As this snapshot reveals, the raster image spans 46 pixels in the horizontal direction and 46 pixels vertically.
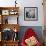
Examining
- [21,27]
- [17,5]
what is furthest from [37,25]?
[17,5]

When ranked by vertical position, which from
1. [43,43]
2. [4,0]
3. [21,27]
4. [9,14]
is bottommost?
[43,43]

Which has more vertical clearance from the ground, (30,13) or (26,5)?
(26,5)

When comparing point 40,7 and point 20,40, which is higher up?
point 40,7

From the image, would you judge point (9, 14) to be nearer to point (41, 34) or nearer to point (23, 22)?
point (23, 22)

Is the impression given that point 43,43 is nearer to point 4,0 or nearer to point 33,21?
point 33,21

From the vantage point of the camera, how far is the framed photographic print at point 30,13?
5898 millimetres

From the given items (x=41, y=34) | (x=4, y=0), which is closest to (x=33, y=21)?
A: (x=41, y=34)

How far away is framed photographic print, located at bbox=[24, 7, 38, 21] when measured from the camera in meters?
5.90

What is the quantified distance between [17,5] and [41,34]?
1441mm

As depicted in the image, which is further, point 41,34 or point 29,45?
point 41,34

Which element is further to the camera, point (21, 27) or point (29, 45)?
point (21, 27)

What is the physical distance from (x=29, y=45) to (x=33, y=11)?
1.36m

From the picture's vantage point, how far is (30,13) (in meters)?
5.92

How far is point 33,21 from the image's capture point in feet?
19.4
